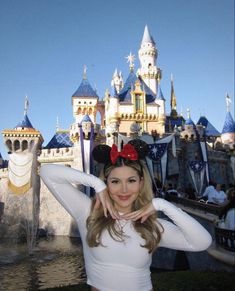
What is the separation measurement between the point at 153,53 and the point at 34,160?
20330mm

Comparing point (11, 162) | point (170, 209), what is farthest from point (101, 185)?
point (11, 162)

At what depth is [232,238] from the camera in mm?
5250

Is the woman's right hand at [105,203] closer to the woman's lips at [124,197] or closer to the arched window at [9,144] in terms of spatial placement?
the woman's lips at [124,197]

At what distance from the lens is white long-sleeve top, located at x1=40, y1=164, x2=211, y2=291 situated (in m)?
1.86

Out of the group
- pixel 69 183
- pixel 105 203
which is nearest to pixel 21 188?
pixel 69 183

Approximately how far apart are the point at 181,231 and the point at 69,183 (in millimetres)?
845

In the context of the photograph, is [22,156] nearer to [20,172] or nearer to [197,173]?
[20,172]

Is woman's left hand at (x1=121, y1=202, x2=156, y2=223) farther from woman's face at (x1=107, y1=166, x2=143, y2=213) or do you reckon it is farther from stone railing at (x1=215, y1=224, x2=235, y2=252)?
stone railing at (x1=215, y1=224, x2=235, y2=252)

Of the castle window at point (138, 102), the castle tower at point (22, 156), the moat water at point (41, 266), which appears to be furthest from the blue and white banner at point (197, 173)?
the castle tower at point (22, 156)

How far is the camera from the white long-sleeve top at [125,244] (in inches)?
73.0

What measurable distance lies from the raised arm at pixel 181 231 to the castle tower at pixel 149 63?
32441 millimetres

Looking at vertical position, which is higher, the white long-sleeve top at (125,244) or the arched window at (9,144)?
the arched window at (9,144)

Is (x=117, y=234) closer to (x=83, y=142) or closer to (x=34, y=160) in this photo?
(x=83, y=142)

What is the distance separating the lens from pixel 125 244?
187 centimetres
